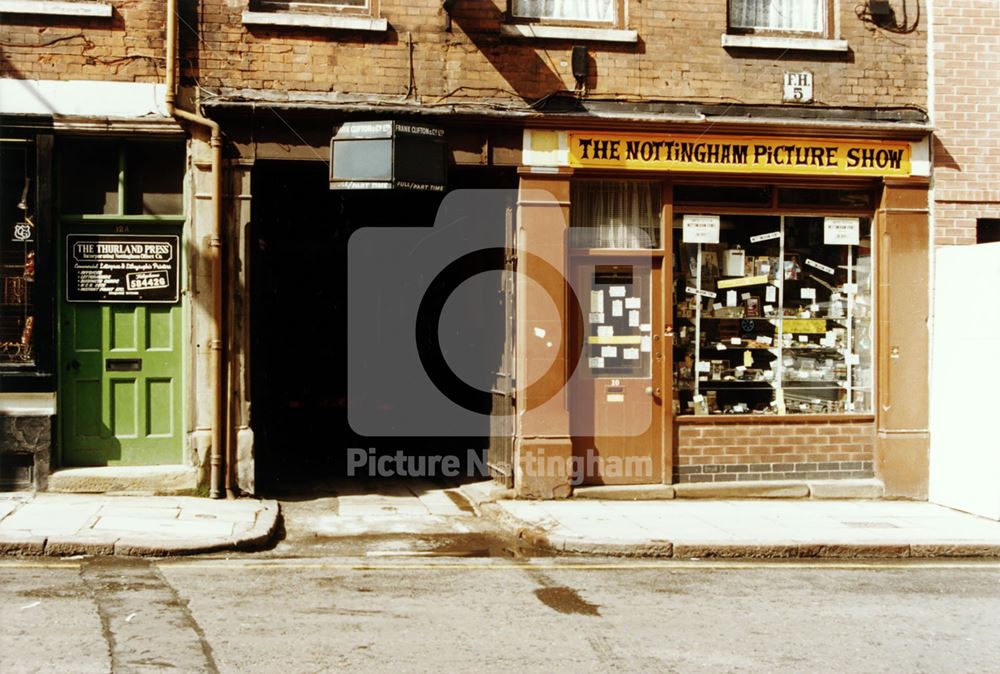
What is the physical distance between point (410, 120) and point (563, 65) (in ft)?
5.72

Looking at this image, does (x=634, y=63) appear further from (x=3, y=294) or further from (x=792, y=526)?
(x=3, y=294)

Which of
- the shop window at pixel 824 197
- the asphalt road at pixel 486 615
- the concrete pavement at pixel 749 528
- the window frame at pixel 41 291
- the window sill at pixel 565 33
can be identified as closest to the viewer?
the asphalt road at pixel 486 615

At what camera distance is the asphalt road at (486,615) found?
5.90 meters

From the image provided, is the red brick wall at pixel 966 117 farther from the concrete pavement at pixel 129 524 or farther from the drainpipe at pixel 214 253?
the concrete pavement at pixel 129 524

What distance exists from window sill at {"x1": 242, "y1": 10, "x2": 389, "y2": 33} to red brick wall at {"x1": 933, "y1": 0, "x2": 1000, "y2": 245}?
613 centimetres

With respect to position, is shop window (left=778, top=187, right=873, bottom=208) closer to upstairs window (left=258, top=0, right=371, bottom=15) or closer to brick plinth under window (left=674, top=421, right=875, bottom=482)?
brick plinth under window (left=674, top=421, right=875, bottom=482)

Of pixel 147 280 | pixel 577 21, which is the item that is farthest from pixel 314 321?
pixel 577 21

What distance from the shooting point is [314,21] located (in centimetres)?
1086

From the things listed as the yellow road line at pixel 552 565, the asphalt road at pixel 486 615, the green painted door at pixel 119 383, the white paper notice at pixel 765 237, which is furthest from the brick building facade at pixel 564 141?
the asphalt road at pixel 486 615

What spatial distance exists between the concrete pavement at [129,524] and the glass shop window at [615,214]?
4.34 metres

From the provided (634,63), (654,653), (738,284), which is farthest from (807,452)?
Result: (654,653)

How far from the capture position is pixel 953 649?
6387 mm

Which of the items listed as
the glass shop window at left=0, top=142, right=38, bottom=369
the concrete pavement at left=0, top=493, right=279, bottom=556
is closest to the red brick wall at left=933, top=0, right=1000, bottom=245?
the concrete pavement at left=0, top=493, right=279, bottom=556

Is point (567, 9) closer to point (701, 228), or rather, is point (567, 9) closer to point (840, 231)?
point (701, 228)
